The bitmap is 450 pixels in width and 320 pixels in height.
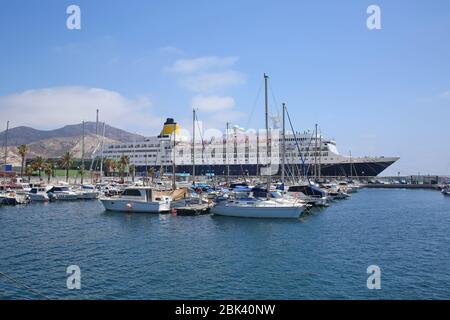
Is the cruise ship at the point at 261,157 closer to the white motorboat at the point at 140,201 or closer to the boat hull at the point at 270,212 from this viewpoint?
the white motorboat at the point at 140,201

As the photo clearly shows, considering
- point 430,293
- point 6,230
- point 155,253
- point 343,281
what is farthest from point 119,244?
point 430,293

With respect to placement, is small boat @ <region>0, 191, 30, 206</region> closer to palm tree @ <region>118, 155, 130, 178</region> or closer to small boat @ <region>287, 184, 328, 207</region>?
small boat @ <region>287, 184, 328, 207</region>

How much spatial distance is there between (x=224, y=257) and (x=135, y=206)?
20524 mm

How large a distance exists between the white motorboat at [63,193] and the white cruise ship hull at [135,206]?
1512 cm

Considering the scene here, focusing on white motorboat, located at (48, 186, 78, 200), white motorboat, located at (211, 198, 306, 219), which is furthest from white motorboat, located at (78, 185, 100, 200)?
white motorboat, located at (211, 198, 306, 219)

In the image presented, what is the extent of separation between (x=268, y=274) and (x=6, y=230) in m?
20.0

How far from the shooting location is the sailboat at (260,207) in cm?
3294

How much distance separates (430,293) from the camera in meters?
14.1

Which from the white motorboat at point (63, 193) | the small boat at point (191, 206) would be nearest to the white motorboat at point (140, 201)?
the small boat at point (191, 206)

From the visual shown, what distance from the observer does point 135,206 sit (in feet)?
124

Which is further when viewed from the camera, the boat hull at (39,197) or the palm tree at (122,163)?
the palm tree at (122,163)

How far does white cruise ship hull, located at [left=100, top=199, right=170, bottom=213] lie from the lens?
37375mm

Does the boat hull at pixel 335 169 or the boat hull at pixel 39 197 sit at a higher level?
the boat hull at pixel 335 169
